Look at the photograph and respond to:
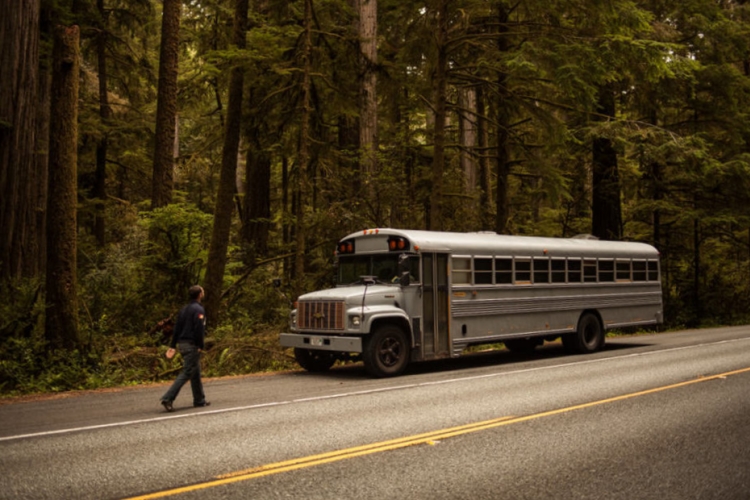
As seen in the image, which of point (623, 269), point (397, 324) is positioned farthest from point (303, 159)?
point (623, 269)

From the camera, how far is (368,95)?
20.5m

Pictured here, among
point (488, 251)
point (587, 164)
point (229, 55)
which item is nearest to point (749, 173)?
point (587, 164)

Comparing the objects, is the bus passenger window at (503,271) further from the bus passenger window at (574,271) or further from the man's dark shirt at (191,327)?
the man's dark shirt at (191,327)

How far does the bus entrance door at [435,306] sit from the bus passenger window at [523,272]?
237 centimetres

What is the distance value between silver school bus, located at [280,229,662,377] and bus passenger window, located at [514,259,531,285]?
1.0 inches

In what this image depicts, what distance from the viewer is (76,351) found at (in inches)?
502

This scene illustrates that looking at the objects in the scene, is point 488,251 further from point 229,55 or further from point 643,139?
point 643,139

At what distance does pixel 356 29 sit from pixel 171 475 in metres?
17.6

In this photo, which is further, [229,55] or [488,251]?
[229,55]

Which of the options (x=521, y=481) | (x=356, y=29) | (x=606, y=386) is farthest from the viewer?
(x=356, y=29)

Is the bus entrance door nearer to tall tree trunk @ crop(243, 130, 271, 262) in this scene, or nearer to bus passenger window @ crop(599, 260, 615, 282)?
bus passenger window @ crop(599, 260, 615, 282)

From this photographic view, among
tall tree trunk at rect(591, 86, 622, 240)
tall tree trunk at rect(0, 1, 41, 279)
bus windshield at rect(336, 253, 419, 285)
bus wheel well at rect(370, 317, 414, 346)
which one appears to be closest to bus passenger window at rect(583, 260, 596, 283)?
bus windshield at rect(336, 253, 419, 285)

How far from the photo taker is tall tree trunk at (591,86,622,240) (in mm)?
25559

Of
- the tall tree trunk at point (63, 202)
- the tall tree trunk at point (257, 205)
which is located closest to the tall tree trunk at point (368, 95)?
the tall tree trunk at point (257, 205)
